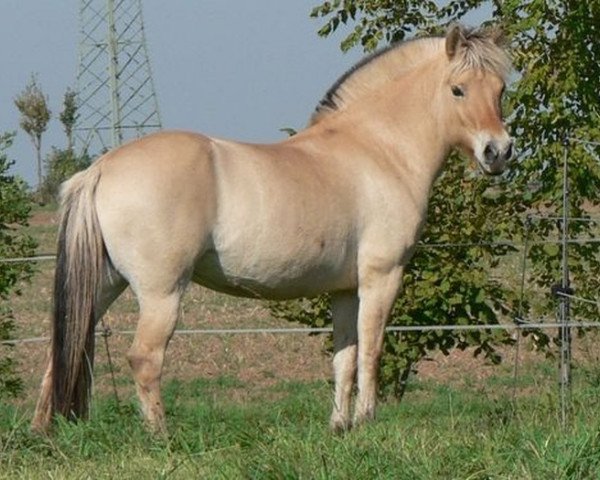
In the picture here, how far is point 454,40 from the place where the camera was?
798 centimetres

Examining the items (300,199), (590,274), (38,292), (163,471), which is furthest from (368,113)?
(38,292)

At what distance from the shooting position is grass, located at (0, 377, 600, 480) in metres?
5.07

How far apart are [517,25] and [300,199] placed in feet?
7.65

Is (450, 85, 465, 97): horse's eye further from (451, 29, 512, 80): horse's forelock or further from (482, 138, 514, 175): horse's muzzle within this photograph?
(482, 138, 514, 175): horse's muzzle

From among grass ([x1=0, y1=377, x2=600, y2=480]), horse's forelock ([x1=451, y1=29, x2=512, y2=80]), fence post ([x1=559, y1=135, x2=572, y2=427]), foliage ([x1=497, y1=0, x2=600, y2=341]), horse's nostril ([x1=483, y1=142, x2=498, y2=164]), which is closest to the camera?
grass ([x1=0, y1=377, x2=600, y2=480])

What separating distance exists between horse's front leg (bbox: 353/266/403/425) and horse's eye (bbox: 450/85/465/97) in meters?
1.08

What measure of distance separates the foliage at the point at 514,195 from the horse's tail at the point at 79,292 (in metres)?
3.10

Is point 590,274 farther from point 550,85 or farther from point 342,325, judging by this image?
point 342,325

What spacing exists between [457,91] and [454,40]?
28cm

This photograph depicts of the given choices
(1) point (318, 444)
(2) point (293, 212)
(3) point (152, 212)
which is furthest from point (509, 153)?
(1) point (318, 444)

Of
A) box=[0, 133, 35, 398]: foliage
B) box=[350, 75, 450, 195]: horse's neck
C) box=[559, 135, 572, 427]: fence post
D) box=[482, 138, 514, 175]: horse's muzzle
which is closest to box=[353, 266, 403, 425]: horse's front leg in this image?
box=[350, 75, 450, 195]: horse's neck

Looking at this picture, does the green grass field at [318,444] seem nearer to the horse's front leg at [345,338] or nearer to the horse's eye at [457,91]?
the horse's front leg at [345,338]

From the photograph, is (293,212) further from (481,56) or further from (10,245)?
(10,245)

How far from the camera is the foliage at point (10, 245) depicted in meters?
9.45
